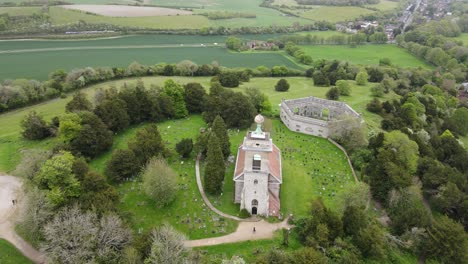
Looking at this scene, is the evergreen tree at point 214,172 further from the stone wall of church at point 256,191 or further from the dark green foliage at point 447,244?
the dark green foliage at point 447,244

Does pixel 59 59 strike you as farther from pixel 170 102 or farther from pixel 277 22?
pixel 277 22

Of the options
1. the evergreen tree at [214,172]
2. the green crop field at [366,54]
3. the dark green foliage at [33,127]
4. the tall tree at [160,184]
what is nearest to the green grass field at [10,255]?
the tall tree at [160,184]

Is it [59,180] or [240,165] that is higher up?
[59,180]

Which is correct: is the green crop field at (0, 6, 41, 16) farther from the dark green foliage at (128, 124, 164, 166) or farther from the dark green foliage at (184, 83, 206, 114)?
the dark green foliage at (128, 124, 164, 166)

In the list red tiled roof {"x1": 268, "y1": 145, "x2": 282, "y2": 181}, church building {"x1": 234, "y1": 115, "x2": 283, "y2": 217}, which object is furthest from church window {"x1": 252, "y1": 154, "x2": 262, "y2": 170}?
red tiled roof {"x1": 268, "y1": 145, "x2": 282, "y2": 181}

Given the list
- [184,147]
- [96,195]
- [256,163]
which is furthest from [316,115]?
[96,195]

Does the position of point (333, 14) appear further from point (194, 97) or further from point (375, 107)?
point (194, 97)
